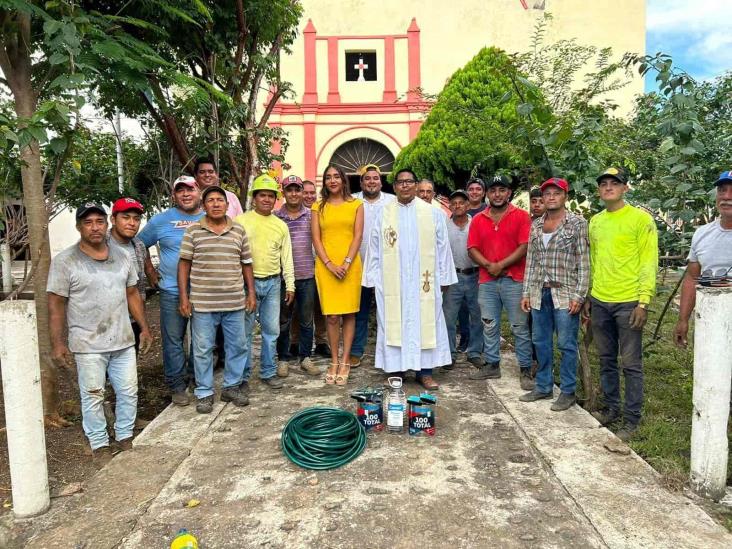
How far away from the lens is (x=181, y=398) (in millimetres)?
4754

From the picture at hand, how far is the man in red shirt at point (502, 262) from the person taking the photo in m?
5.07

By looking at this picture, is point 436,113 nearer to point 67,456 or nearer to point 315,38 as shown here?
point 315,38

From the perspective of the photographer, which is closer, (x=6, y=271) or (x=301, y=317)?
(x=301, y=317)

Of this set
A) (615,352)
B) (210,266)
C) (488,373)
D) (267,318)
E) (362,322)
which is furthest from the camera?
(362,322)

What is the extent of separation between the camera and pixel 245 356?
15.7 feet

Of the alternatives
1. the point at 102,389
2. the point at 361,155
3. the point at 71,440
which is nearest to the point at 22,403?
the point at 102,389

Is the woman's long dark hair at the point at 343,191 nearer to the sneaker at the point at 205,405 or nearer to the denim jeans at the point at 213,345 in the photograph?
the denim jeans at the point at 213,345

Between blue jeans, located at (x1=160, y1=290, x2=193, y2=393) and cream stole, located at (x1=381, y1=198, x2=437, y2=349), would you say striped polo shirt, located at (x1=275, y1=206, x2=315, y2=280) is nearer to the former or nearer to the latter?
cream stole, located at (x1=381, y1=198, x2=437, y2=349)

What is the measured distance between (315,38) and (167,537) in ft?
57.2

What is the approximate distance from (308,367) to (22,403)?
2.85m

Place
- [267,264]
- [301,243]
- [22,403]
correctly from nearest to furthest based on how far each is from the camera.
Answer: [22,403] → [267,264] → [301,243]

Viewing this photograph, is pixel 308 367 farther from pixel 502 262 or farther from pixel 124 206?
pixel 124 206

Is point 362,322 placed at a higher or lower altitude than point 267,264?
lower

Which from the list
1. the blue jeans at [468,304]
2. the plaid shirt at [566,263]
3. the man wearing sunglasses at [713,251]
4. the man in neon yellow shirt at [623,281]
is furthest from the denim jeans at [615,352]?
the blue jeans at [468,304]
